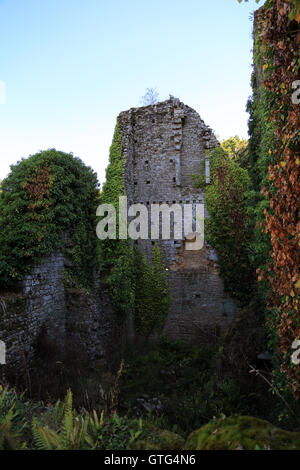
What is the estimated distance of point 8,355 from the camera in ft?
19.3

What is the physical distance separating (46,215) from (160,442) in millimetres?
6226

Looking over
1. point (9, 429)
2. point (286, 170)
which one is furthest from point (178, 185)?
point (9, 429)

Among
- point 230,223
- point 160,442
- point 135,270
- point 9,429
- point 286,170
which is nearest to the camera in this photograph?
point 160,442

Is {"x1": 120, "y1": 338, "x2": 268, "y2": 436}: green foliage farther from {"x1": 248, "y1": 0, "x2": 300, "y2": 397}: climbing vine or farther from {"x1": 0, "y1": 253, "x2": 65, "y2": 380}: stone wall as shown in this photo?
{"x1": 0, "y1": 253, "x2": 65, "y2": 380}: stone wall

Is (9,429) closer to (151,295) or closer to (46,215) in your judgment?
(46,215)

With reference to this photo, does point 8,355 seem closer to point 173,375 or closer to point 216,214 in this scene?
point 173,375

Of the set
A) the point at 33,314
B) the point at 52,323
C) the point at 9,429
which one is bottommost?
the point at 52,323

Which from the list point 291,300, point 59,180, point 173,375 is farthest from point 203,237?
point 291,300

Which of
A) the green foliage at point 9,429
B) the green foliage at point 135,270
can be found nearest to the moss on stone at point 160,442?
the green foliage at point 9,429

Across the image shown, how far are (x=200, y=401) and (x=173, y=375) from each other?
7.79 ft

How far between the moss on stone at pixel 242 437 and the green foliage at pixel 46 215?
5.69 metres

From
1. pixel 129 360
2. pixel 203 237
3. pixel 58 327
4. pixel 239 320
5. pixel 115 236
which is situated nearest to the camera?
pixel 239 320

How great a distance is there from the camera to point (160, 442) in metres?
2.58

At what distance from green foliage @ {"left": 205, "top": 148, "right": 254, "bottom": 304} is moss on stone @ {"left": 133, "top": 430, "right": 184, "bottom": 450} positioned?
325 inches
